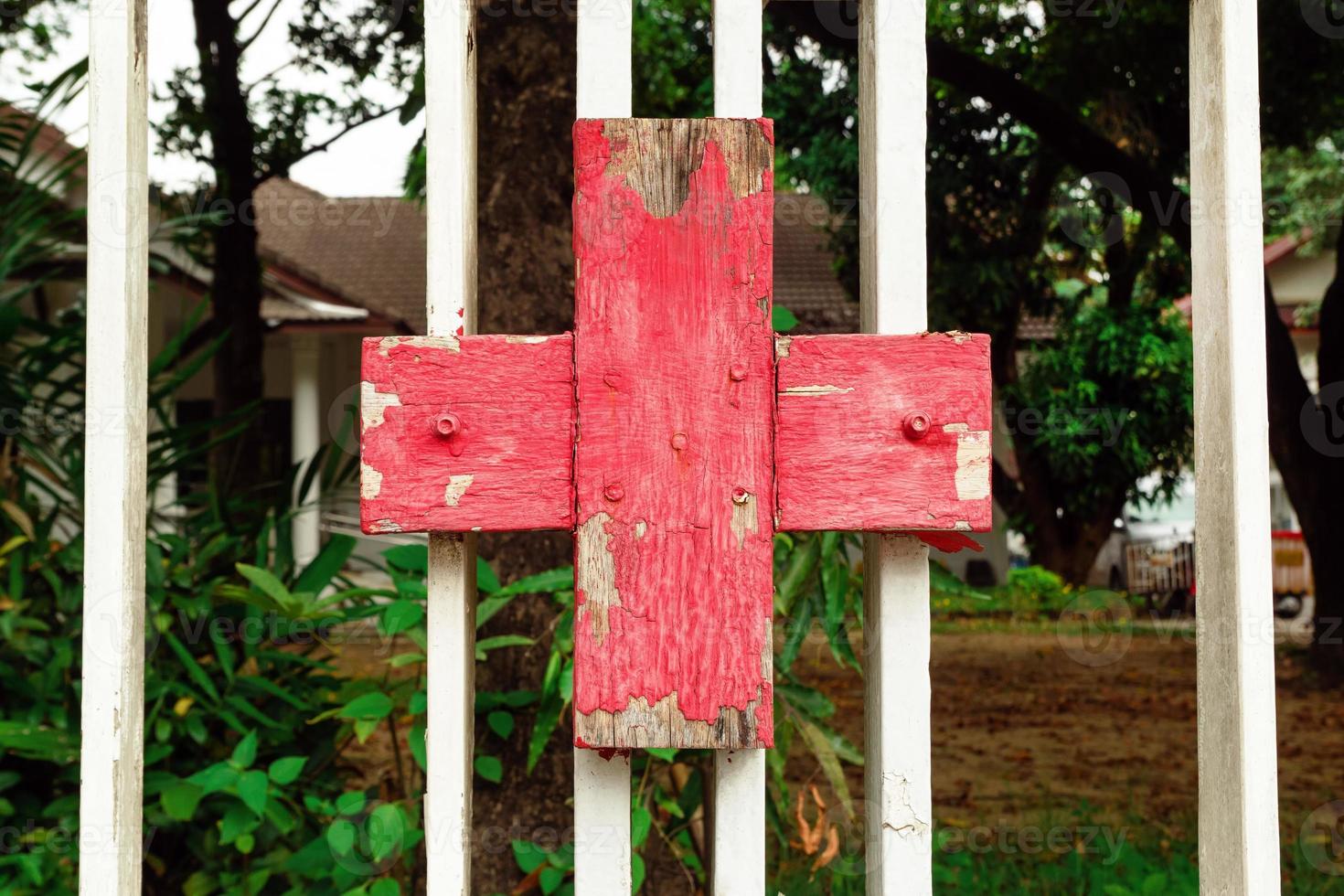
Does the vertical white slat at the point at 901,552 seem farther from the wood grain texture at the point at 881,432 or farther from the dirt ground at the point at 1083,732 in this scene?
the dirt ground at the point at 1083,732

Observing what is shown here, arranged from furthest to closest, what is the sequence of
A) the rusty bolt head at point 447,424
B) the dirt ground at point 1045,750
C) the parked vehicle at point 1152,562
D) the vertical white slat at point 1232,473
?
the parked vehicle at point 1152,562 < the dirt ground at point 1045,750 < the vertical white slat at point 1232,473 < the rusty bolt head at point 447,424

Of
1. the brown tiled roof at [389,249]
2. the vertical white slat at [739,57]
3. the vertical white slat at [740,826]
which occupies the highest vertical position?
the brown tiled roof at [389,249]

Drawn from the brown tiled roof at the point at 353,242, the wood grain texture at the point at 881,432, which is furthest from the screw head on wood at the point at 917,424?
the brown tiled roof at the point at 353,242

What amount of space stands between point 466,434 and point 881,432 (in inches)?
15.4

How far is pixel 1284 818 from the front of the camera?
379 cm

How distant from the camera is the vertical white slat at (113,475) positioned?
3.67 ft

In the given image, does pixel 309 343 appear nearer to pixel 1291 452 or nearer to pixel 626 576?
pixel 1291 452

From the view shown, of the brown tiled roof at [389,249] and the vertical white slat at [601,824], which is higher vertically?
the brown tiled roof at [389,249]

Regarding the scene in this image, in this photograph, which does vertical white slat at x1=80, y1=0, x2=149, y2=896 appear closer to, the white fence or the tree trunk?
the white fence

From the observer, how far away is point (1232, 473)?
3.78 feet

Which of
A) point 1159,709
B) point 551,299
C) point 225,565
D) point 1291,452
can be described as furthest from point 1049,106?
point 225,565

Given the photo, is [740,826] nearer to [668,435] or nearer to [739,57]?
[668,435]

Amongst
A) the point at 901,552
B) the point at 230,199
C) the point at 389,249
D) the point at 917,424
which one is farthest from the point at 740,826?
the point at 389,249

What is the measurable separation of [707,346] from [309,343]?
11.6 metres
